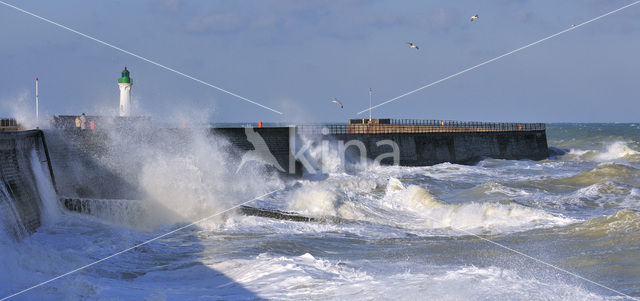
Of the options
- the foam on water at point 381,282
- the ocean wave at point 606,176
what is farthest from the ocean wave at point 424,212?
the ocean wave at point 606,176

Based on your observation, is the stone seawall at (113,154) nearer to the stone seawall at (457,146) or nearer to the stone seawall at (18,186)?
the stone seawall at (18,186)

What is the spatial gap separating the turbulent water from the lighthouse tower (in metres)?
6.51

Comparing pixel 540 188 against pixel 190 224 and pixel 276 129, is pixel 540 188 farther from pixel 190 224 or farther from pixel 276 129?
pixel 190 224

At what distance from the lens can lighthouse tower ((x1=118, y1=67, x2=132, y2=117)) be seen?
27000mm

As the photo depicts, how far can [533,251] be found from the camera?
40.3 ft

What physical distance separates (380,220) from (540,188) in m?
9.51

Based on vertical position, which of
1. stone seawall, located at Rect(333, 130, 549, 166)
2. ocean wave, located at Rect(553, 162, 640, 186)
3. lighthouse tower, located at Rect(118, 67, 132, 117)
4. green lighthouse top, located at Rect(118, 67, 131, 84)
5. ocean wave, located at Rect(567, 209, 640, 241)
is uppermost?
green lighthouse top, located at Rect(118, 67, 131, 84)

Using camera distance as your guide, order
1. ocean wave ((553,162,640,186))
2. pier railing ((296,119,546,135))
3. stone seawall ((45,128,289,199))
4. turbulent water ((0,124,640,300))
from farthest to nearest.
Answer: pier railing ((296,119,546,135)), ocean wave ((553,162,640,186)), stone seawall ((45,128,289,199)), turbulent water ((0,124,640,300))

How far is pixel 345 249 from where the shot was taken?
1287 cm

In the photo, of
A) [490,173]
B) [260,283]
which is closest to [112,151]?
[260,283]

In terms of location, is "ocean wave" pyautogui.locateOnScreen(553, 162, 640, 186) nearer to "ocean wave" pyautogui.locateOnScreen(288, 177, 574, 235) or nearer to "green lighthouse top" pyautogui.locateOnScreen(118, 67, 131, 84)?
"ocean wave" pyautogui.locateOnScreen(288, 177, 574, 235)

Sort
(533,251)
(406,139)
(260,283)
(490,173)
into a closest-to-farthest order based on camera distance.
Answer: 1. (260,283)
2. (533,251)
3. (490,173)
4. (406,139)

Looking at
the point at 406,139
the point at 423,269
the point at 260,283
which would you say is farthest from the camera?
the point at 406,139

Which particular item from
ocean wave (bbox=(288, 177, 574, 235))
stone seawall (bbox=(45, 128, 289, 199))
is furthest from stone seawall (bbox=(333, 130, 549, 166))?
ocean wave (bbox=(288, 177, 574, 235))
